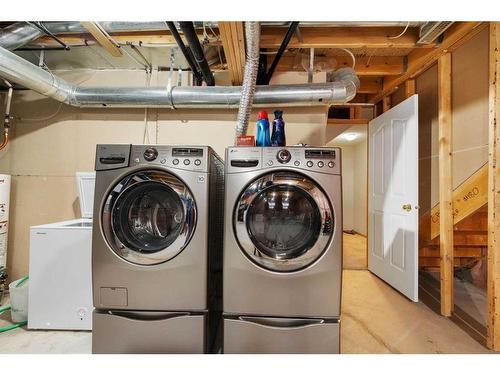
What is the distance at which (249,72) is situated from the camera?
1.65 m

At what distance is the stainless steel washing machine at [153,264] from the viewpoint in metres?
1.24

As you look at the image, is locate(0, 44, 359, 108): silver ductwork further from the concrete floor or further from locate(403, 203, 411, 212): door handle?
the concrete floor

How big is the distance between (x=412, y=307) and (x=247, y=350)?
65.7 inches

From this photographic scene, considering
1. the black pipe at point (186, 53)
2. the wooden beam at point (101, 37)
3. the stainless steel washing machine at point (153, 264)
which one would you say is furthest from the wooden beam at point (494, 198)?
the wooden beam at point (101, 37)

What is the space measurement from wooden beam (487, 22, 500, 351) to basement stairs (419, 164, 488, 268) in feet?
0.37

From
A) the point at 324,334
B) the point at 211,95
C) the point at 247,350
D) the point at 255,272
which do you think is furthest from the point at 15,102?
the point at 324,334

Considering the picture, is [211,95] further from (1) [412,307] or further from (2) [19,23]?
(1) [412,307]

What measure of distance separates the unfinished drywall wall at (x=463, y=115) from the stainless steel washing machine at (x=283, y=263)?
1.38 metres

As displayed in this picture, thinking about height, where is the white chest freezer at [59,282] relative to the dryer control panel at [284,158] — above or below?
below

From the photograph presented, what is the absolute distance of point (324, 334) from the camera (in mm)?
1200

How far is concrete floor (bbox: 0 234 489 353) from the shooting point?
1512 mm

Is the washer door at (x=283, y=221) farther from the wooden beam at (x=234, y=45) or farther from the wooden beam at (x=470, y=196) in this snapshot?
the wooden beam at (x=470, y=196)

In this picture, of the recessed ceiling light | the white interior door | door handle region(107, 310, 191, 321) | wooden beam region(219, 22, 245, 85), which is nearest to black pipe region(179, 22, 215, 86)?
wooden beam region(219, 22, 245, 85)

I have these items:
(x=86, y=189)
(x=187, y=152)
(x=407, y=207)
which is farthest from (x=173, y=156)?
(x=407, y=207)
